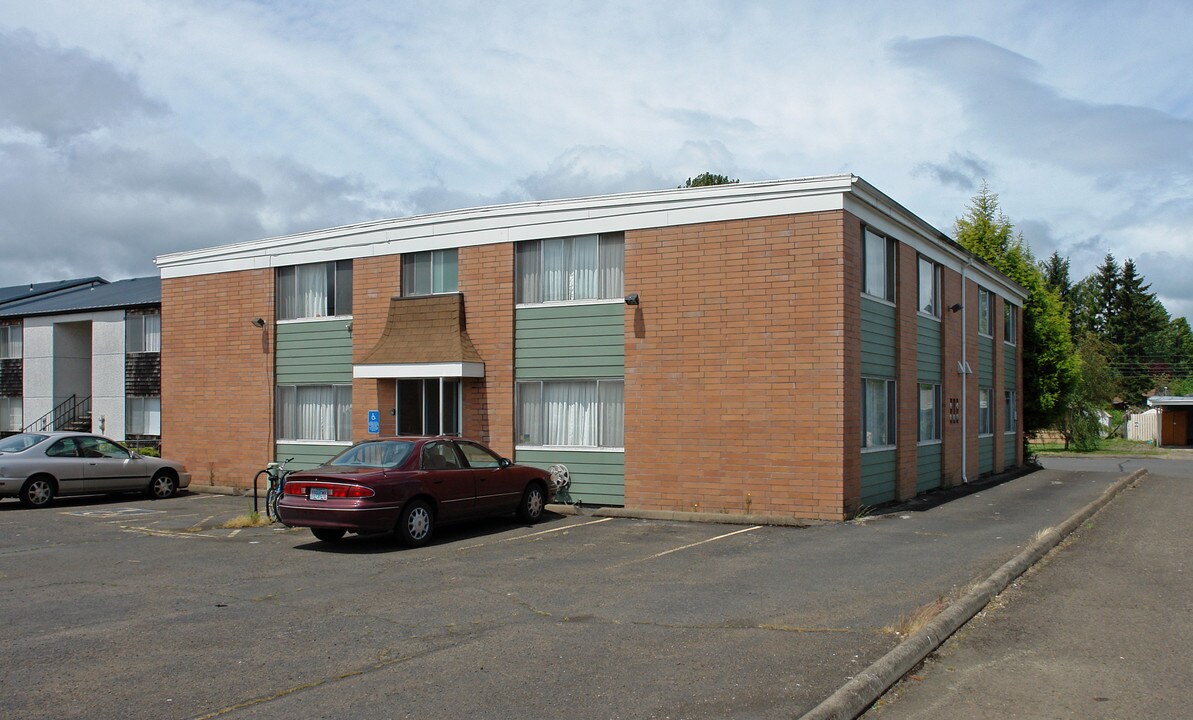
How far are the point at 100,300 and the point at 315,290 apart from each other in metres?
13.5

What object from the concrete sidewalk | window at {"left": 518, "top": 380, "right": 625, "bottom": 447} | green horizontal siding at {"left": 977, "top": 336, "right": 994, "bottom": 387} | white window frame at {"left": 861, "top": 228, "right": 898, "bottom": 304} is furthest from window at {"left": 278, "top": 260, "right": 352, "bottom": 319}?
green horizontal siding at {"left": 977, "top": 336, "right": 994, "bottom": 387}

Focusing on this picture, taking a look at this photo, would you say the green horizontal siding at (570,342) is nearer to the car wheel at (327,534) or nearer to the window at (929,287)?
the car wheel at (327,534)

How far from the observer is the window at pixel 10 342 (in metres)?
31.2

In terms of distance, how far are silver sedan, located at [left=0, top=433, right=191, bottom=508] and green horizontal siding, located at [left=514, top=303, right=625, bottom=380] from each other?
27.3 ft

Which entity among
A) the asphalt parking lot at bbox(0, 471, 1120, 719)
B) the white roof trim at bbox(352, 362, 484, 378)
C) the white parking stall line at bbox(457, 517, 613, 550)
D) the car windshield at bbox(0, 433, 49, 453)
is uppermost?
the white roof trim at bbox(352, 362, 484, 378)

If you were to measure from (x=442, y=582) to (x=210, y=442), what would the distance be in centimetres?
1372

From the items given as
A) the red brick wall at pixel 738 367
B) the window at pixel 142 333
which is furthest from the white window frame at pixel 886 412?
the window at pixel 142 333

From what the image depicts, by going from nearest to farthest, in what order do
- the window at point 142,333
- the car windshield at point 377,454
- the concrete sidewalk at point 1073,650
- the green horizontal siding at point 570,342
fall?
the concrete sidewalk at point 1073,650, the car windshield at point 377,454, the green horizontal siding at point 570,342, the window at point 142,333

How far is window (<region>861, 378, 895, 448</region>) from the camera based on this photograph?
16656 mm

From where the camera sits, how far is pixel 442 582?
10.3 m

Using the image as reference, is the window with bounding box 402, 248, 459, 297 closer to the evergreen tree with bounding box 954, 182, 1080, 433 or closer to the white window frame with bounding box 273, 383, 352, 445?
the white window frame with bounding box 273, 383, 352, 445

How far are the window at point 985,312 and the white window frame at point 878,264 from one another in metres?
7.64

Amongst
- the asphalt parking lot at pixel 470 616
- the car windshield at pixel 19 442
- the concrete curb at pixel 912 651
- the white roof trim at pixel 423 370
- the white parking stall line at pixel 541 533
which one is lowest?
the white parking stall line at pixel 541 533

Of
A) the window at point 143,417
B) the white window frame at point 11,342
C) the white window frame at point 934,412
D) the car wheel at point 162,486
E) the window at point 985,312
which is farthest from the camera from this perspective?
the white window frame at point 11,342
